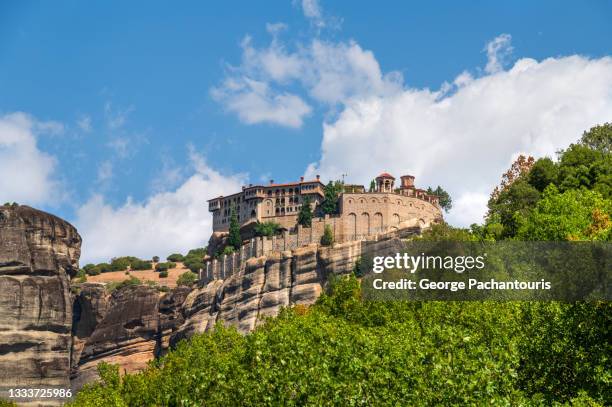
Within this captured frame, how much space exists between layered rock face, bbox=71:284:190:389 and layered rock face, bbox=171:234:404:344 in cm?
905

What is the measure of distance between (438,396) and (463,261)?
104 ft

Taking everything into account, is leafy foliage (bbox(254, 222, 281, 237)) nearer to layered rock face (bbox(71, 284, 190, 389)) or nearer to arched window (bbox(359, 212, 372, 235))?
arched window (bbox(359, 212, 372, 235))

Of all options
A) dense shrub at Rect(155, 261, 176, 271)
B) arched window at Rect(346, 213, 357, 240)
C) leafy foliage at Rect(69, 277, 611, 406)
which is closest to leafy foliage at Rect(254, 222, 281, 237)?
arched window at Rect(346, 213, 357, 240)

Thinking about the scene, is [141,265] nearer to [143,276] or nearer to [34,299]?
[143,276]

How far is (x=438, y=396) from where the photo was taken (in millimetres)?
30344

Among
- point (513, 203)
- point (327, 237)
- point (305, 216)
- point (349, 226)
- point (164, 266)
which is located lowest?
point (513, 203)

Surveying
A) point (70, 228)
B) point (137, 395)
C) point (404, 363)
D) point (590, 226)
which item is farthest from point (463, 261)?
point (70, 228)

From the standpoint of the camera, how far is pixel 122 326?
419 feet

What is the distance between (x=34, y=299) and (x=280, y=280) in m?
32.0

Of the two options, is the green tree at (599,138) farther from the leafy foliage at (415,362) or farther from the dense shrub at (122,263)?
the dense shrub at (122,263)

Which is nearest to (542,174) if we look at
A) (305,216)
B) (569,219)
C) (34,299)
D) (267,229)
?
(569,219)

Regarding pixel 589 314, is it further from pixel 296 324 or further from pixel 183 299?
pixel 183 299

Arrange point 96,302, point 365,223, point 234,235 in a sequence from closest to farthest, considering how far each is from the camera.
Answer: point 96,302
point 365,223
point 234,235

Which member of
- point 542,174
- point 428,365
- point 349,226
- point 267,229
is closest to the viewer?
point 428,365
